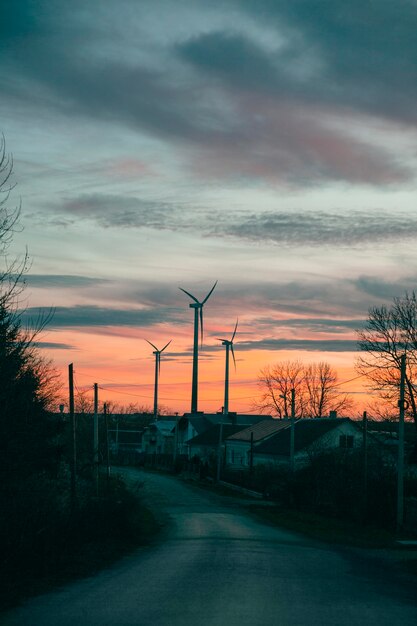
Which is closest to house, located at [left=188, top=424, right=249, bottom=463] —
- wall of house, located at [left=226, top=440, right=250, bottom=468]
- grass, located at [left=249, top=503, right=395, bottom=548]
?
wall of house, located at [left=226, top=440, right=250, bottom=468]

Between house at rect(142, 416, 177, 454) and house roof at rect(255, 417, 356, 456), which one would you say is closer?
house roof at rect(255, 417, 356, 456)

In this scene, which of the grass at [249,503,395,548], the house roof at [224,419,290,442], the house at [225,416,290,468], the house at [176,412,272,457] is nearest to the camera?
the grass at [249,503,395,548]

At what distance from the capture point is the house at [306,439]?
68.9 m

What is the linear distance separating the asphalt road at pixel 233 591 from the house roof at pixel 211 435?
73.4 m

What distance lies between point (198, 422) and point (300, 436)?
1567 inches

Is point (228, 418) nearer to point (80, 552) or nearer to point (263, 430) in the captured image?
point (263, 430)

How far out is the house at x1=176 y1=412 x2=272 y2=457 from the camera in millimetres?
109188

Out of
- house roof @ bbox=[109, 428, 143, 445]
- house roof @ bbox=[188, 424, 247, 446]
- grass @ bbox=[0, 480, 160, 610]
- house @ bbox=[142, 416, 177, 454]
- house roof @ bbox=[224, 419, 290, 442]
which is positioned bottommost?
house roof @ bbox=[109, 428, 143, 445]

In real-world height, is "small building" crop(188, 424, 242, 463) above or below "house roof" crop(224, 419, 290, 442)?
below

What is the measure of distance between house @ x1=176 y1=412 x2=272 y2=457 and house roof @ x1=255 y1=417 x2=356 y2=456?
28501mm

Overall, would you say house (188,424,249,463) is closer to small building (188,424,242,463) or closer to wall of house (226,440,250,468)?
small building (188,424,242,463)

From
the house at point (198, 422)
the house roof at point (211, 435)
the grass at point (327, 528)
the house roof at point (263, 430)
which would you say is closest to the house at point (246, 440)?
the house roof at point (263, 430)

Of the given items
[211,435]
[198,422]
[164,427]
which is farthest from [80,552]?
[164,427]

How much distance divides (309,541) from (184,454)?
3423 inches
